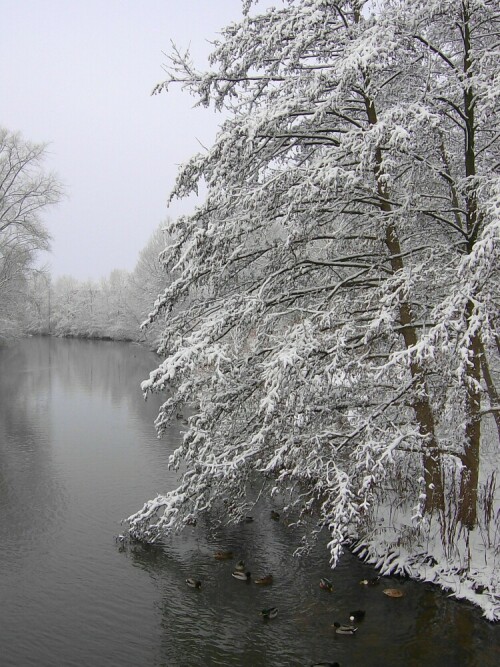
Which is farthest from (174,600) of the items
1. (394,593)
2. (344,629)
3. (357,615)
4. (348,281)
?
(348,281)

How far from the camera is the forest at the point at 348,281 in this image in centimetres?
677

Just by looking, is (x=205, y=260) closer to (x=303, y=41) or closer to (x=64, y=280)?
(x=303, y=41)

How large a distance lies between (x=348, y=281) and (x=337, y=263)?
0.32 m

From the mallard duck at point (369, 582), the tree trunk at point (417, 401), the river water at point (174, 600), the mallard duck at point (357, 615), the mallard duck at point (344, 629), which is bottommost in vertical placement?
the river water at point (174, 600)

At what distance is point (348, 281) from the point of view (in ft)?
27.5

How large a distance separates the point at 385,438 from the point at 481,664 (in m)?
2.85

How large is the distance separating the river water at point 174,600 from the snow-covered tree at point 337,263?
1.07 metres

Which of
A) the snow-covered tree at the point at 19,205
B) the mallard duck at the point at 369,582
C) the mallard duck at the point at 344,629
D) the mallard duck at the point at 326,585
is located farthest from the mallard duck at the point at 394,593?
the snow-covered tree at the point at 19,205

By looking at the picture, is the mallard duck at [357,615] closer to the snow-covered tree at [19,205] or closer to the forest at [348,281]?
the forest at [348,281]

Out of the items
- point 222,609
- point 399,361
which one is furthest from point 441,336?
point 222,609

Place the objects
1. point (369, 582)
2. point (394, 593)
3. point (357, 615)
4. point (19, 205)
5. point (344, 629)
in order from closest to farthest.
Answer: point (344, 629) < point (357, 615) < point (394, 593) < point (369, 582) < point (19, 205)

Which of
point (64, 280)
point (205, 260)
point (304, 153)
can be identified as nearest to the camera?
point (205, 260)

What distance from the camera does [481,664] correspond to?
6547mm

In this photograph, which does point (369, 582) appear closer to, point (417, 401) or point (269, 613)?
point (269, 613)
